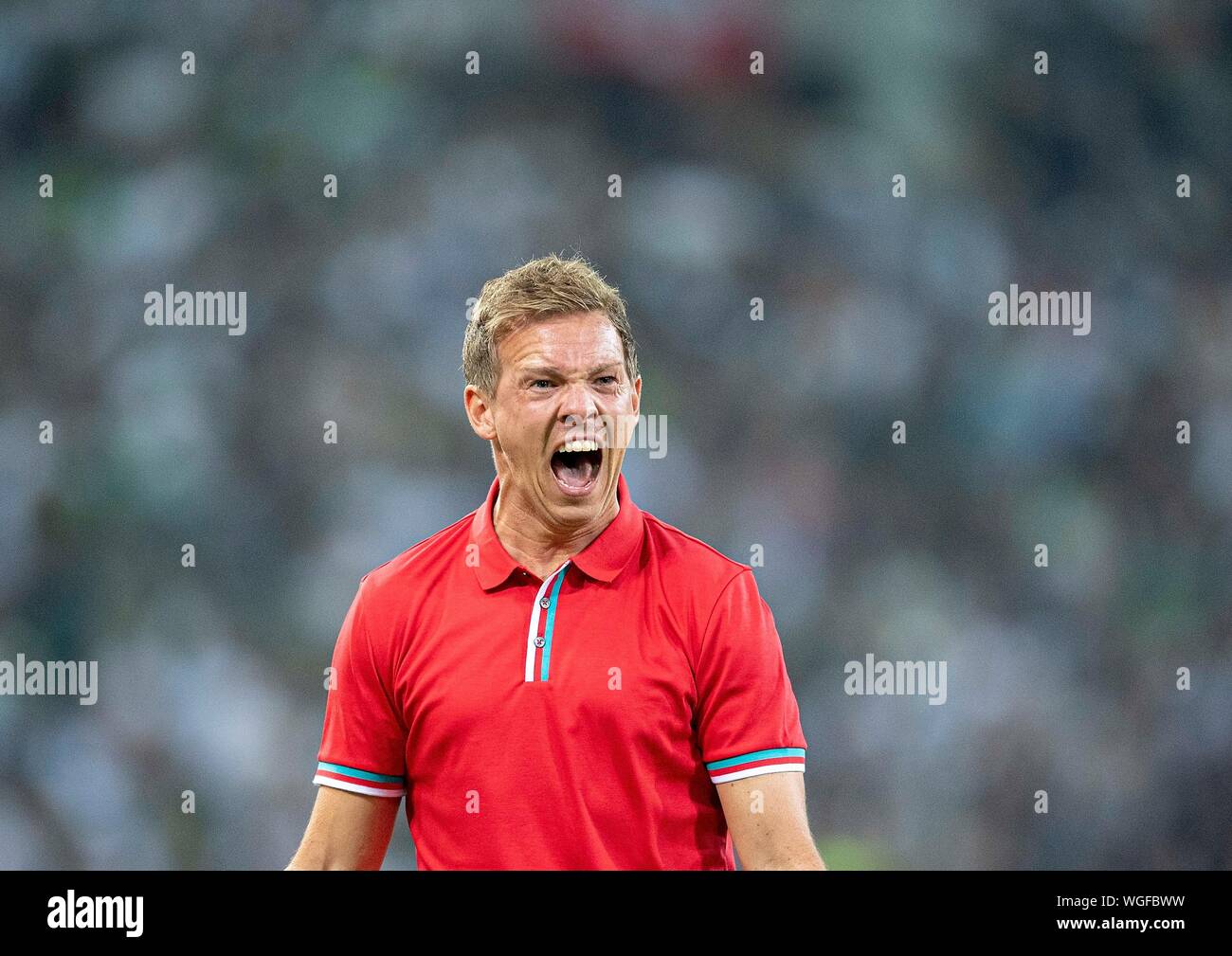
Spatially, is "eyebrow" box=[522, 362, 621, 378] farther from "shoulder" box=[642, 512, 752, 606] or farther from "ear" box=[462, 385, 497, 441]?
"shoulder" box=[642, 512, 752, 606]

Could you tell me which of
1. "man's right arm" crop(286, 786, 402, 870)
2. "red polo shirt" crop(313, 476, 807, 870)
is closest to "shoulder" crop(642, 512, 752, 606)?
"red polo shirt" crop(313, 476, 807, 870)

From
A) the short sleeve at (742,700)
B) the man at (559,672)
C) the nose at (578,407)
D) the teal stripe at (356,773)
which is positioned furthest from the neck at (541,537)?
the teal stripe at (356,773)

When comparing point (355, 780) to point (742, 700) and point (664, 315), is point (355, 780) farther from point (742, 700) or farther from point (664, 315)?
point (664, 315)

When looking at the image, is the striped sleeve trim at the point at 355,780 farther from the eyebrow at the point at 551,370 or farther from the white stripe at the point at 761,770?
the eyebrow at the point at 551,370

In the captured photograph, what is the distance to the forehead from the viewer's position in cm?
191

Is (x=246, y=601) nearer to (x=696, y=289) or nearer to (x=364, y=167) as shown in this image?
(x=364, y=167)

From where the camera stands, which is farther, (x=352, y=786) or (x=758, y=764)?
(x=352, y=786)

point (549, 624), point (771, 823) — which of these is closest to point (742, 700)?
point (771, 823)

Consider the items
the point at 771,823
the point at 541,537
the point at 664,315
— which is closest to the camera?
the point at 771,823

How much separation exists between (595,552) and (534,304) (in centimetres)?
38

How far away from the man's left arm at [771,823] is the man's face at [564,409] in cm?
47

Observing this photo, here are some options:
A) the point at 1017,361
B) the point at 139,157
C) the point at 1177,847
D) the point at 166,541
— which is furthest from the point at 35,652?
the point at 1177,847

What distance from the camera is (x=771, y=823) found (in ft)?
5.70

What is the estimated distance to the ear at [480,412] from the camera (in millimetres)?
2025
